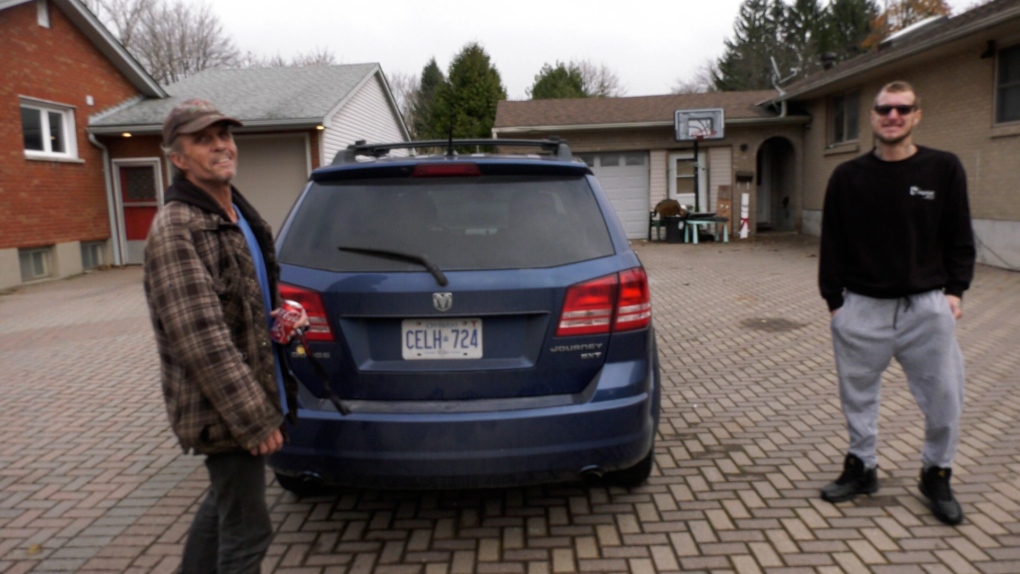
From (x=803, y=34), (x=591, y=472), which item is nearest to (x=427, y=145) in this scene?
(x=591, y=472)

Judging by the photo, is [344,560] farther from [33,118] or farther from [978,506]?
[33,118]

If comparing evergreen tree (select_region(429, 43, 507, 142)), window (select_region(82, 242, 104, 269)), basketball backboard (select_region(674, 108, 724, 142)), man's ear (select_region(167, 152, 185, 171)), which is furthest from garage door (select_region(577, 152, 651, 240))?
man's ear (select_region(167, 152, 185, 171))

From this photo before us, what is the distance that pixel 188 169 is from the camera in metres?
2.31

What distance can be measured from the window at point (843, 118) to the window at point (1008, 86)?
4799mm

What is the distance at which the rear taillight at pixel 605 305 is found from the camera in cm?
306

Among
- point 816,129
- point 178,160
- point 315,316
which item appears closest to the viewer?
point 178,160

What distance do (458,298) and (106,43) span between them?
16.5 metres

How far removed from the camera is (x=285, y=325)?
8.28 ft

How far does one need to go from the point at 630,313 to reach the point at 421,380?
2.96 feet

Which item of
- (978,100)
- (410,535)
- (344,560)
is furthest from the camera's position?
(978,100)

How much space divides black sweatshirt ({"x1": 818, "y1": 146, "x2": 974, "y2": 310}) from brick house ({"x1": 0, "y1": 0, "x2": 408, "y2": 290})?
1384cm

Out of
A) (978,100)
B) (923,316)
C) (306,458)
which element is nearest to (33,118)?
(306,458)

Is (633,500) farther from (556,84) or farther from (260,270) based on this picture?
(556,84)

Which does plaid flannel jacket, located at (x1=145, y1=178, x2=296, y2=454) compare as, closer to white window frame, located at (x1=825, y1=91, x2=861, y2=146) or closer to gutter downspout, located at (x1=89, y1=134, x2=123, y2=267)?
gutter downspout, located at (x1=89, y1=134, x2=123, y2=267)
